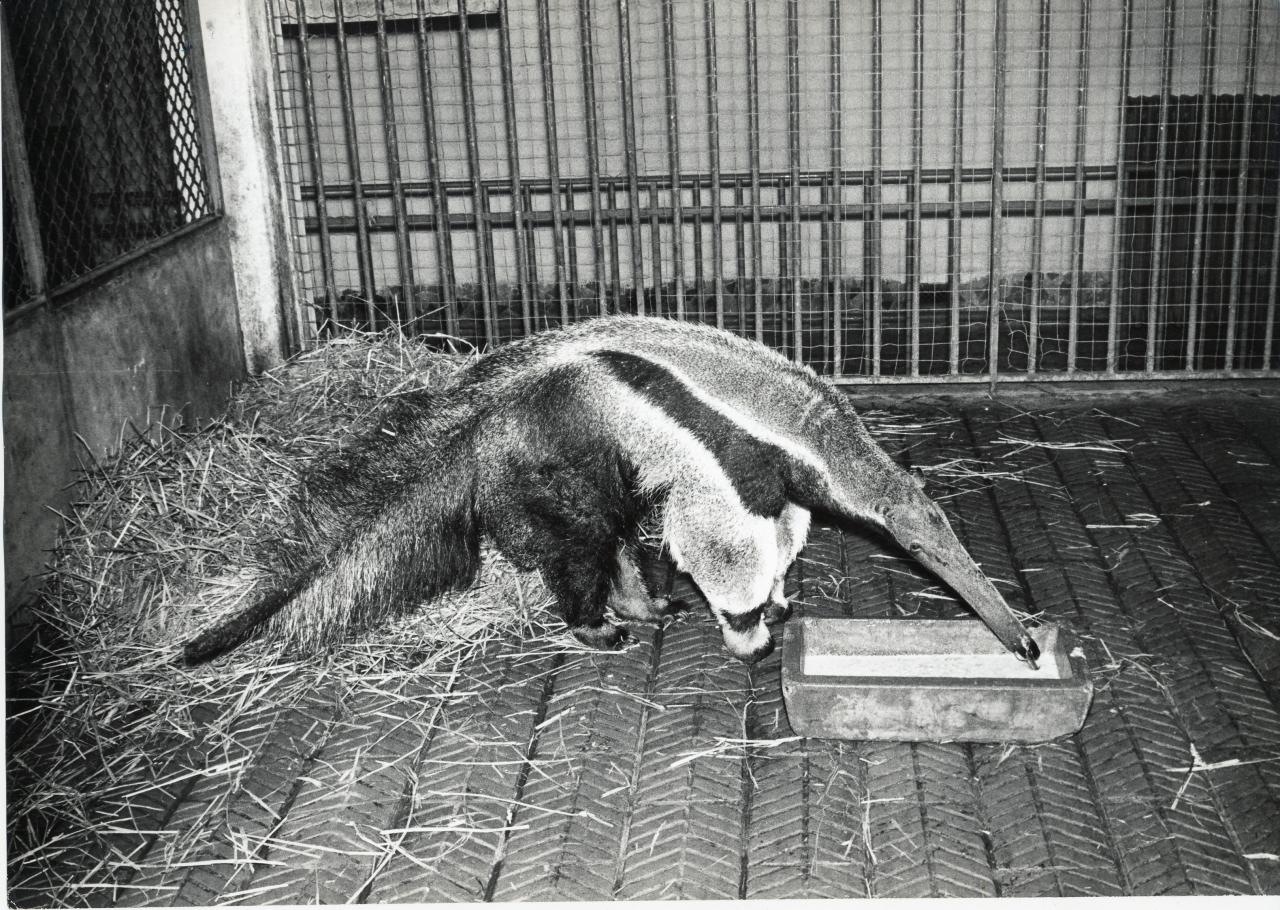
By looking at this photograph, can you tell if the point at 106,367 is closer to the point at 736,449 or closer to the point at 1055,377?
the point at 736,449

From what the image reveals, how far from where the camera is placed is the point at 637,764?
14.4ft

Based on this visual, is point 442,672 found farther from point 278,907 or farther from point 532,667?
point 278,907

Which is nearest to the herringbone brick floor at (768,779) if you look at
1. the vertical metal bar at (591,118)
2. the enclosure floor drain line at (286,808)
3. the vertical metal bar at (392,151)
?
the enclosure floor drain line at (286,808)

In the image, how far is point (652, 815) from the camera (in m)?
4.09

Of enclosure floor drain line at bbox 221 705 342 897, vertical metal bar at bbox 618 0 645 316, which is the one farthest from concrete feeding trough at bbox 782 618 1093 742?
vertical metal bar at bbox 618 0 645 316

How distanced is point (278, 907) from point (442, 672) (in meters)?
1.55

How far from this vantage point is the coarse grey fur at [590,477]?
473 cm

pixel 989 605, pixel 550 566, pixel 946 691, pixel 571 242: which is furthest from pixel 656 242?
pixel 946 691

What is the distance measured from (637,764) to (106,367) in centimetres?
344

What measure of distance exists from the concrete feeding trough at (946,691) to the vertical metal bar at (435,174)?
13.6 ft

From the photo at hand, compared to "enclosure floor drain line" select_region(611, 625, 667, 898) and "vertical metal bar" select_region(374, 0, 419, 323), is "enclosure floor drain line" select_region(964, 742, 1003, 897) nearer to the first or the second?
"enclosure floor drain line" select_region(611, 625, 667, 898)

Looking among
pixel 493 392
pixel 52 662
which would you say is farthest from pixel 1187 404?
pixel 52 662

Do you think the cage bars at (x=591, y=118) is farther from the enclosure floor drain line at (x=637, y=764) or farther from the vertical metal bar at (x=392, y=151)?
the enclosure floor drain line at (x=637, y=764)

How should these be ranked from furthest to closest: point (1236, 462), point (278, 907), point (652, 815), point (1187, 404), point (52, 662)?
1. point (1187, 404)
2. point (1236, 462)
3. point (52, 662)
4. point (652, 815)
5. point (278, 907)
